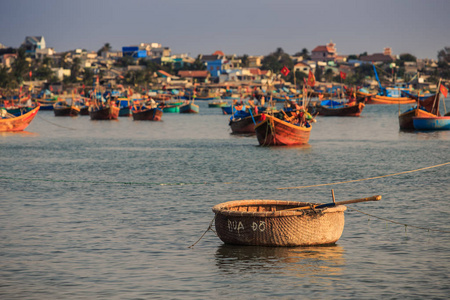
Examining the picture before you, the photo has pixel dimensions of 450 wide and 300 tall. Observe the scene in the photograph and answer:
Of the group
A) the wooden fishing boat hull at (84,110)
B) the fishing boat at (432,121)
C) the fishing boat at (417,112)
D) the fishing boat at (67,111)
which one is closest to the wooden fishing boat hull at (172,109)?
the wooden fishing boat hull at (84,110)

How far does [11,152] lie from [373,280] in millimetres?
38724

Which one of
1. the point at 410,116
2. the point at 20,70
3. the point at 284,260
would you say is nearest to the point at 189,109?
the point at 410,116

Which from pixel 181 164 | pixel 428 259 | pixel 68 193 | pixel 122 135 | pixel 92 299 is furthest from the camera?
pixel 122 135

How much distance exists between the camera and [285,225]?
15328 mm

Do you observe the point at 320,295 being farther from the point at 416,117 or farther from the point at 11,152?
the point at 416,117

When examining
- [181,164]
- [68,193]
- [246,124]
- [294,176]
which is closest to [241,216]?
[68,193]

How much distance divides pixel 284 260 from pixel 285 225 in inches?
34.3

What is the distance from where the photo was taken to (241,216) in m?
15.3

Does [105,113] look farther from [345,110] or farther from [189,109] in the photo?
[345,110]

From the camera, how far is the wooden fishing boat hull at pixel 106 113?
326 feet

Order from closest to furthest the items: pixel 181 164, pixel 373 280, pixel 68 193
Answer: pixel 373 280, pixel 68 193, pixel 181 164

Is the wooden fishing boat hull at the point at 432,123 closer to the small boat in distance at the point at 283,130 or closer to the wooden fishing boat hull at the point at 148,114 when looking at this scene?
the small boat in distance at the point at 283,130

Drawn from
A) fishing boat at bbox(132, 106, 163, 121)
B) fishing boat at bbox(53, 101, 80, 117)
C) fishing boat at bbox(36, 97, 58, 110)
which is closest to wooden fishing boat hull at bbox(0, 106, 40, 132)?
fishing boat at bbox(132, 106, 163, 121)

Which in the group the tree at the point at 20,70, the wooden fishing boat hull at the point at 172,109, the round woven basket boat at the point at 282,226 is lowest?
the wooden fishing boat hull at the point at 172,109
